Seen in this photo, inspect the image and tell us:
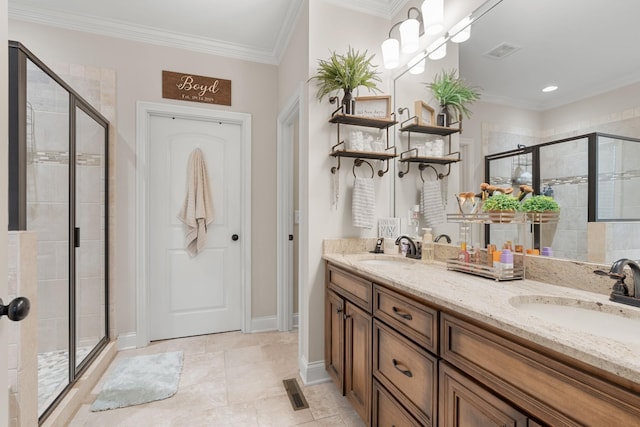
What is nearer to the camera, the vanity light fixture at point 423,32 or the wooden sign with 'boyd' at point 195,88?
the vanity light fixture at point 423,32

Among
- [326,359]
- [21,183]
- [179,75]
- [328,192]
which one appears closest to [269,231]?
[328,192]

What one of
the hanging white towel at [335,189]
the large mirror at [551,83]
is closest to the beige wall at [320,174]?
the hanging white towel at [335,189]

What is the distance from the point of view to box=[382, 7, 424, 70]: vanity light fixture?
75.0 inches

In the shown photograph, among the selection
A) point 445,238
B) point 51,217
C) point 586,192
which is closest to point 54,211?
point 51,217

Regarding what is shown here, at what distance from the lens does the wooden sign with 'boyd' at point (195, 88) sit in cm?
267

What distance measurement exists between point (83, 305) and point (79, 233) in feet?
1.73

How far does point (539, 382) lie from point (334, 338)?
4.32ft

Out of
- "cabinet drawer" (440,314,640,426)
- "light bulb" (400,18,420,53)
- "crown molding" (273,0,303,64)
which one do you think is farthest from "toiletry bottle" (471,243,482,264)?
"crown molding" (273,0,303,64)

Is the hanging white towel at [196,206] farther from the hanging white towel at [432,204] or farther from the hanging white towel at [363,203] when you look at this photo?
the hanging white towel at [432,204]

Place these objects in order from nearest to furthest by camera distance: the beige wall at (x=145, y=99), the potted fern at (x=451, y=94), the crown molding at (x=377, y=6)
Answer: the potted fern at (x=451, y=94) < the crown molding at (x=377, y=6) < the beige wall at (x=145, y=99)

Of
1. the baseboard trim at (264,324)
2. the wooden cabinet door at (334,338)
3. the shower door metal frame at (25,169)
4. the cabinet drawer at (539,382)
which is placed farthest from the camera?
the baseboard trim at (264,324)

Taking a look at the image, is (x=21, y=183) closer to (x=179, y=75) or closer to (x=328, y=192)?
(x=328, y=192)

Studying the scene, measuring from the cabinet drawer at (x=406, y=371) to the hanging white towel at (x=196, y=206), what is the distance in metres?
1.94

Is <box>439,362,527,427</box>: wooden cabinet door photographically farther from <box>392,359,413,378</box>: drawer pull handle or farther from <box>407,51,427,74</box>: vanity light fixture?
<box>407,51,427,74</box>: vanity light fixture
